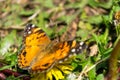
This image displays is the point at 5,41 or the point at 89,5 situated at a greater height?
the point at 89,5

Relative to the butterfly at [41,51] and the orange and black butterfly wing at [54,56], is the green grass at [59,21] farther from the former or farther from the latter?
the orange and black butterfly wing at [54,56]

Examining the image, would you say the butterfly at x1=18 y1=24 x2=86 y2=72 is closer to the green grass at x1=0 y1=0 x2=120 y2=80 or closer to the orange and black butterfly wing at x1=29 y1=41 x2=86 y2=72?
the orange and black butterfly wing at x1=29 y1=41 x2=86 y2=72

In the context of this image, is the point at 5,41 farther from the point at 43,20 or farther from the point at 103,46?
the point at 103,46

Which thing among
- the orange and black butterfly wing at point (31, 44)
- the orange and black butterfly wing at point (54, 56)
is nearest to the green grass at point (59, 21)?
the orange and black butterfly wing at point (31, 44)

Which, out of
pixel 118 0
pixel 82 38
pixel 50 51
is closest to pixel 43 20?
pixel 82 38

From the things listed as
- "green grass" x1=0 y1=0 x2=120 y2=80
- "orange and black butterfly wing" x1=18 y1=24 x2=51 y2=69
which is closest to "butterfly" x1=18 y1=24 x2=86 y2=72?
"orange and black butterfly wing" x1=18 y1=24 x2=51 y2=69
